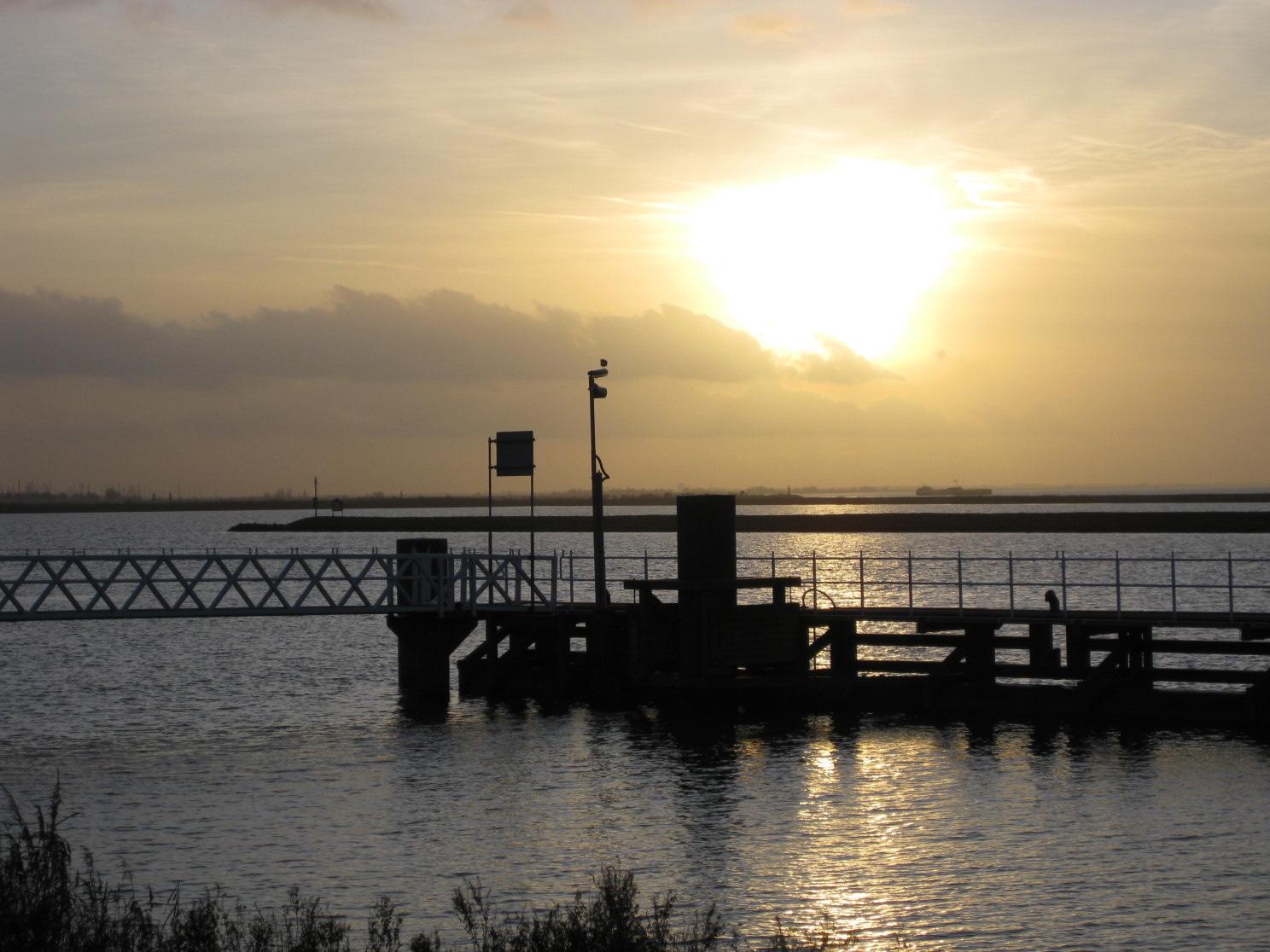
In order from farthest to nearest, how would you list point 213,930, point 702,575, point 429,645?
1. point 429,645
2. point 702,575
3. point 213,930

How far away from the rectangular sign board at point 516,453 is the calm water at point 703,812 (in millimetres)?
6006

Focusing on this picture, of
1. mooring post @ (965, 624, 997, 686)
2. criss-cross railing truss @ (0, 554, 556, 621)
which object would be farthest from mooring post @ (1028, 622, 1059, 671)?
criss-cross railing truss @ (0, 554, 556, 621)

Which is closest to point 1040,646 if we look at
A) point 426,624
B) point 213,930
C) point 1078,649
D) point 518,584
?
point 1078,649

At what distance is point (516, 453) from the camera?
35750 millimetres

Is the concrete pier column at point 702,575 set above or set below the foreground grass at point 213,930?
above

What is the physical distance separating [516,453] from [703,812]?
15.0 m

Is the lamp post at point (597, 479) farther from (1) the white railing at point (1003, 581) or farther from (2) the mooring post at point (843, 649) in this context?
(1) the white railing at point (1003, 581)

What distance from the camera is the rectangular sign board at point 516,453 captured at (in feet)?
117

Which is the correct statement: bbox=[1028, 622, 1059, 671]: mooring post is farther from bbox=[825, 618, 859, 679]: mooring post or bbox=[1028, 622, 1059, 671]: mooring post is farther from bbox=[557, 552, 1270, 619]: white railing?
bbox=[557, 552, 1270, 619]: white railing

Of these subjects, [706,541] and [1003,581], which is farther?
[1003,581]

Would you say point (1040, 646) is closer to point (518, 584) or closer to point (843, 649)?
point (843, 649)

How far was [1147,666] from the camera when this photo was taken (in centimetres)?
3147

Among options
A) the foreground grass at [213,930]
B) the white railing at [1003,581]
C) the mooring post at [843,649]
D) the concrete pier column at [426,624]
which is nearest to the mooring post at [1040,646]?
the mooring post at [843,649]

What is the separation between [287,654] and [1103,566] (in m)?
84.4
